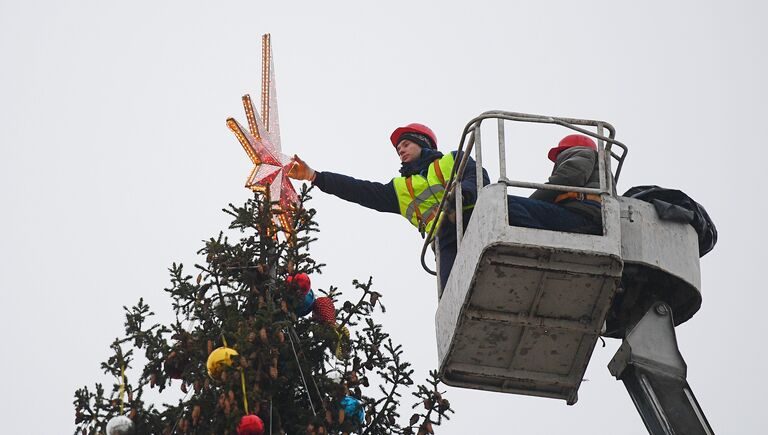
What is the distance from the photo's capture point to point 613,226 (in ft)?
35.0

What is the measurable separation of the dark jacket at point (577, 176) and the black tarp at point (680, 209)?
0.45 metres

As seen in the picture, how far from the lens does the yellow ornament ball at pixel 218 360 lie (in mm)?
10766

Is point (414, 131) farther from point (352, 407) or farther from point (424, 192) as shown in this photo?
point (352, 407)

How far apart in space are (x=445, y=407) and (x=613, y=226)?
1.95m

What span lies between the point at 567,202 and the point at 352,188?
115 inches

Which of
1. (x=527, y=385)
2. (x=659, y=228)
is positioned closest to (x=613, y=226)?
(x=659, y=228)

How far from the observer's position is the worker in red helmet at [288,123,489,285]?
12.7m

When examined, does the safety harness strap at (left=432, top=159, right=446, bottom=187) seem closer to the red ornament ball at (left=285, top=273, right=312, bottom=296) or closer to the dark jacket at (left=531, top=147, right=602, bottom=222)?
the dark jacket at (left=531, top=147, right=602, bottom=222)

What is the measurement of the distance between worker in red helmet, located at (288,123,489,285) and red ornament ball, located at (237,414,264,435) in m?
2.44

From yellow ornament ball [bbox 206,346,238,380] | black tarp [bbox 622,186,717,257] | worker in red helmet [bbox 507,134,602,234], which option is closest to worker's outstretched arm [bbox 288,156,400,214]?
worker in red helmet [bbox 507,134,602,234]

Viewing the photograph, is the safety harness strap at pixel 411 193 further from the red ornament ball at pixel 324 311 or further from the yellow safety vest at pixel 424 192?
the red ornament ball at pixel 324 311

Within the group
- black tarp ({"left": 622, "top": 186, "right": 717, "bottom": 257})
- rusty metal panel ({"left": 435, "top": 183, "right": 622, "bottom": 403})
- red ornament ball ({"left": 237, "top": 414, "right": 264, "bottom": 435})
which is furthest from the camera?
black tarp ({"left": 622, "top": 186, "right": 717, "bottom": 257})

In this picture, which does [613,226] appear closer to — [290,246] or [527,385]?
[527,385]

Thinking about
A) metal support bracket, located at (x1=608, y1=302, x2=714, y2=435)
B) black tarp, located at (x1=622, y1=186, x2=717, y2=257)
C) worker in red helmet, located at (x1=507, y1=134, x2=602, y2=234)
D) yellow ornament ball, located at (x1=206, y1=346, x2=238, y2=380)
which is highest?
worker in red helmet, located at (x1=507, y1=134, x2=602, y2=234)
